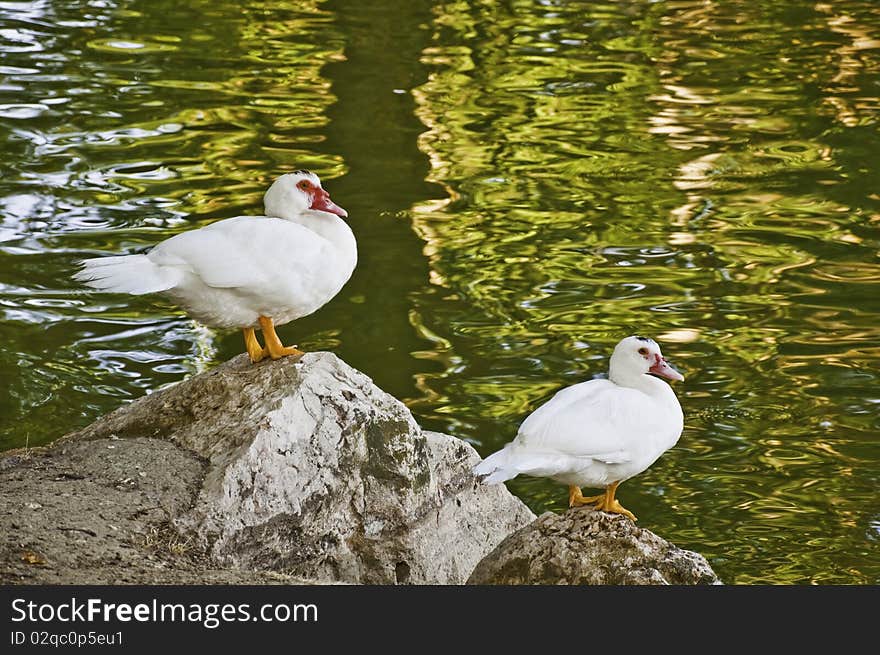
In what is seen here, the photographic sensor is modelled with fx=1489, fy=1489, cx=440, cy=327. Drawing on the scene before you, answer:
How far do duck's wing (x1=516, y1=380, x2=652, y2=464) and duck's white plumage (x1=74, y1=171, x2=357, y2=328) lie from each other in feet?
4.17

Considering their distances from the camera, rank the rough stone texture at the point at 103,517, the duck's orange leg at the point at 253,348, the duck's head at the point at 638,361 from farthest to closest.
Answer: the duck's orange leg at the point at 253,348
the duck's head at the point at 638,361
the rough stone texture at the point at 103,517

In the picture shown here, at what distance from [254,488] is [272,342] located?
83 centimetres

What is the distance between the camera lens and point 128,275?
22.5 ft

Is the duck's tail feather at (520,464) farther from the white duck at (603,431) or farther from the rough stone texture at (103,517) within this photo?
the rough stone texture at (103,517)

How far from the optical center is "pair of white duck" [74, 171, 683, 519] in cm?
673

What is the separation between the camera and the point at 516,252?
46.0 ft

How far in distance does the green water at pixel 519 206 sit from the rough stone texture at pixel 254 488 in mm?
2520

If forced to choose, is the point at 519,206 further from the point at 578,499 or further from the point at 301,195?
the point at 578,499

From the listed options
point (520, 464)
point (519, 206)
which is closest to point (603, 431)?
point (520, 464)

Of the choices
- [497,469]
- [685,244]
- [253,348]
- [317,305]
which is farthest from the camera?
[685,244]

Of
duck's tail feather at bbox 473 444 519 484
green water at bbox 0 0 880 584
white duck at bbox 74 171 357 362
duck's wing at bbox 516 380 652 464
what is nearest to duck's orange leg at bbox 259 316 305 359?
white duck at bbox 74 171 357 362

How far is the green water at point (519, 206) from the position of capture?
35.7 ft

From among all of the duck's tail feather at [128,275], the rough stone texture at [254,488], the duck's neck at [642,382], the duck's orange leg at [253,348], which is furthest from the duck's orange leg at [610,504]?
the duck's tail feather at [128,275]

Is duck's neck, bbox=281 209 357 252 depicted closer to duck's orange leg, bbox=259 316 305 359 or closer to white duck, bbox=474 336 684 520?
duck's orange leg, bbox=259 316 305 359
